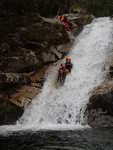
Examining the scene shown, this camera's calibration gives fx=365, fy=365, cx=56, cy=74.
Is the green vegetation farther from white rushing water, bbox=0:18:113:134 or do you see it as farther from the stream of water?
white rushing water, bbox=0:18:113:134

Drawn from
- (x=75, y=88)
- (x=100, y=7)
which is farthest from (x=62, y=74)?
(x=100, y=7)

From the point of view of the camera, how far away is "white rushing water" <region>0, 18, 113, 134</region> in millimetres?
23672

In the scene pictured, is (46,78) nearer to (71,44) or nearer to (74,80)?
(74,80)

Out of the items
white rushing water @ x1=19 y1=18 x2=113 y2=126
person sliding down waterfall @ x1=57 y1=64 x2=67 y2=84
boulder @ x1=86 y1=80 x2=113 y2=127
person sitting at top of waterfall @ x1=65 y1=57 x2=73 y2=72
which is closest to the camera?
boulder @ x1=86 y1=80 x2=113 y2=127

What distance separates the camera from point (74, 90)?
25750 millimetres

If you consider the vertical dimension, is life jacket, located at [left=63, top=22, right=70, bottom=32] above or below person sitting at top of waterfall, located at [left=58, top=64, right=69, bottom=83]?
above

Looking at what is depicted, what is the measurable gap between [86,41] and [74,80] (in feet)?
23.0

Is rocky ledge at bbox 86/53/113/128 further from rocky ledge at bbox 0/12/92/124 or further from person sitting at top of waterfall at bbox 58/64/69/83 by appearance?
rocky ledge at bbox 0/12/92/124

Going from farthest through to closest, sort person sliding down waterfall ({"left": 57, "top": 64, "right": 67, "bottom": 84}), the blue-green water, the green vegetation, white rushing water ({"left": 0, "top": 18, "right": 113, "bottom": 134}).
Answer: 1. the green vegetation
2. person sliding down waterfall ({"left": 57, "top": 64, "right": 67, "bottom": 84})
3. white rushing water ({"left": 0, "top": 18, "right": 113, "bottom": 134})
4. the blue-green water

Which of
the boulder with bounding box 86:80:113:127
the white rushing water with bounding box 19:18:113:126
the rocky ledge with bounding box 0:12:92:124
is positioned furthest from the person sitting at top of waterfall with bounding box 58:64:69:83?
the boulder with bounding box 86:80:113:127

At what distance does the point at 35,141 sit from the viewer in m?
17.9

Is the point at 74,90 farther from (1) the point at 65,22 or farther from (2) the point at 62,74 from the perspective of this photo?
(1) the point at 65,22

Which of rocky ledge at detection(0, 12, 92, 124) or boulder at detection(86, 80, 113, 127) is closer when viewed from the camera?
boulder at detection(86, 80, 113, 127)

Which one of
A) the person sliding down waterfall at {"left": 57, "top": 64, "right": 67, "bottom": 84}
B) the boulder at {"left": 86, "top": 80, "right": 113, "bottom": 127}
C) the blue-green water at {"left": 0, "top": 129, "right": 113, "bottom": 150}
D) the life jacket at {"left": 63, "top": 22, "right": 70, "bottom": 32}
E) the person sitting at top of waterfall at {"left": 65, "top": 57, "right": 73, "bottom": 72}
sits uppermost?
the life jacket at {"left": 63, "top": 22, "right": 70, "bottom": 32}
